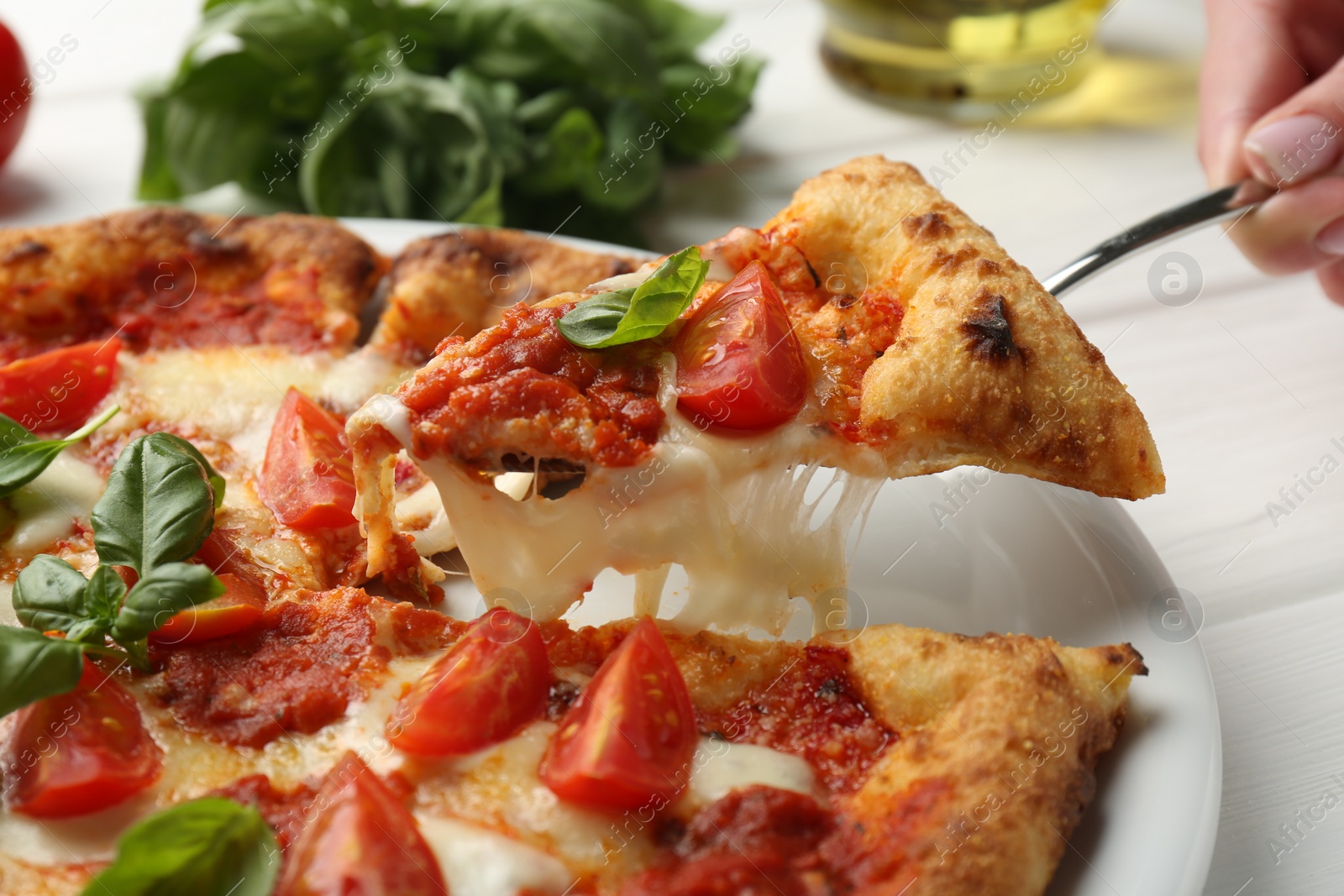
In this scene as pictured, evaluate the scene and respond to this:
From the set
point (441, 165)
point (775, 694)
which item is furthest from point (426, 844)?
point (441, 165)

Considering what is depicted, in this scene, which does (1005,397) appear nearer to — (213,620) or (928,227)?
(928,227)

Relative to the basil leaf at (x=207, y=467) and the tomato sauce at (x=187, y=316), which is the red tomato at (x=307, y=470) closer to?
the basil leaf at (x=207, y=467)

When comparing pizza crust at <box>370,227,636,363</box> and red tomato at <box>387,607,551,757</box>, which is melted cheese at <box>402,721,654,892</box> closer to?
red tomato at <box>387,607,551,757</box>

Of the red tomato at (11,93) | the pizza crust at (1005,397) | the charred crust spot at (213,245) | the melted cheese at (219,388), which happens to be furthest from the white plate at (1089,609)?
the red tomato at (11,93)

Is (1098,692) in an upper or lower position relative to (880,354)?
lower

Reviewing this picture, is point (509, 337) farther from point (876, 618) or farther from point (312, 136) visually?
point (312, 136)

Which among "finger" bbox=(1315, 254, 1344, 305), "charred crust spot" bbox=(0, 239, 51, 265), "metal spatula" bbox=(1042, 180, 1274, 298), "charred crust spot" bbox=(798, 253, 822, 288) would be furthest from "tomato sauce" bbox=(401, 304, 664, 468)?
"finger" bbox=(1315, 254, 1344, 305)

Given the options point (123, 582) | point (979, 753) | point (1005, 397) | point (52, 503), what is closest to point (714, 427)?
point (1005, 397)
